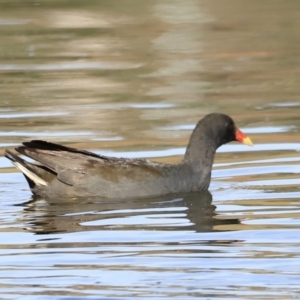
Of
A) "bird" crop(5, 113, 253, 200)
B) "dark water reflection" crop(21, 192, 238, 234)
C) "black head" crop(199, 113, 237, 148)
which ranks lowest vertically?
"dark water reflection" crop(21, 192, 238, 234)

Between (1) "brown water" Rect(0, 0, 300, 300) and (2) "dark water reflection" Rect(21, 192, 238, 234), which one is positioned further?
(2) "dark water reflection" Rect(21, 192, 238, 234)

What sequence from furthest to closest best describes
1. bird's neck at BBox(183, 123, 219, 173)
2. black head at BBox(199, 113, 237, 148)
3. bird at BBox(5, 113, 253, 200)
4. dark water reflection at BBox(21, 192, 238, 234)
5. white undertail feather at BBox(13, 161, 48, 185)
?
black head at BBox(199, 113, 237, 148)
bird's neck at BBox(183, 123, 219, 173)
white undertail feather at BBox(13, 161, 48, 185)
bird at BBox(5, 113, 253, 200)
dark water reflection at BBox(21, 192, 238, 234)

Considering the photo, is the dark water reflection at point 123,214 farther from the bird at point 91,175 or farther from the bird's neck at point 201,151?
the bird's neck at point 201,151

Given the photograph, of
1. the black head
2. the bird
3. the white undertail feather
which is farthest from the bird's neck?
the white undertail feather

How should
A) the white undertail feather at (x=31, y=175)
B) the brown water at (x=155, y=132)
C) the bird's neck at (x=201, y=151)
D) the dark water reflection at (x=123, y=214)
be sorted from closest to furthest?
the brown water at (x=155, y=132), the dark water reflection at (x=123, y=214), the white undertail feather at (x=31, y=175), the bird's neck at (x=201, y=151)

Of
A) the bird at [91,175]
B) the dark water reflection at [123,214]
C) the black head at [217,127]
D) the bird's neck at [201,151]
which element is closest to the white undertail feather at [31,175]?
the bird at [91,175]

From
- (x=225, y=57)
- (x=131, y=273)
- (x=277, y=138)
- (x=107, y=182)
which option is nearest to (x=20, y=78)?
(x=225, y=57)

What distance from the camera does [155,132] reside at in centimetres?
1277

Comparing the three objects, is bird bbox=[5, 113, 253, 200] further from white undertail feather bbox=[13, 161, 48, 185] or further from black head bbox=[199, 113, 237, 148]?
black head bbox=[199, 113, 237, 148]

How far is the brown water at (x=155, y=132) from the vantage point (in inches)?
284

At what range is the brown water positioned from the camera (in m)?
7.22

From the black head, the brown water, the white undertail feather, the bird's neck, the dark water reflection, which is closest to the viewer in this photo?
the brown water

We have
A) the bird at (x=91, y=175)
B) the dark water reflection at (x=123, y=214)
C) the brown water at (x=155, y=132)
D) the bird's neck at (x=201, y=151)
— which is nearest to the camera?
the brown water at (x=155, y=132)

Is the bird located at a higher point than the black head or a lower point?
lower
